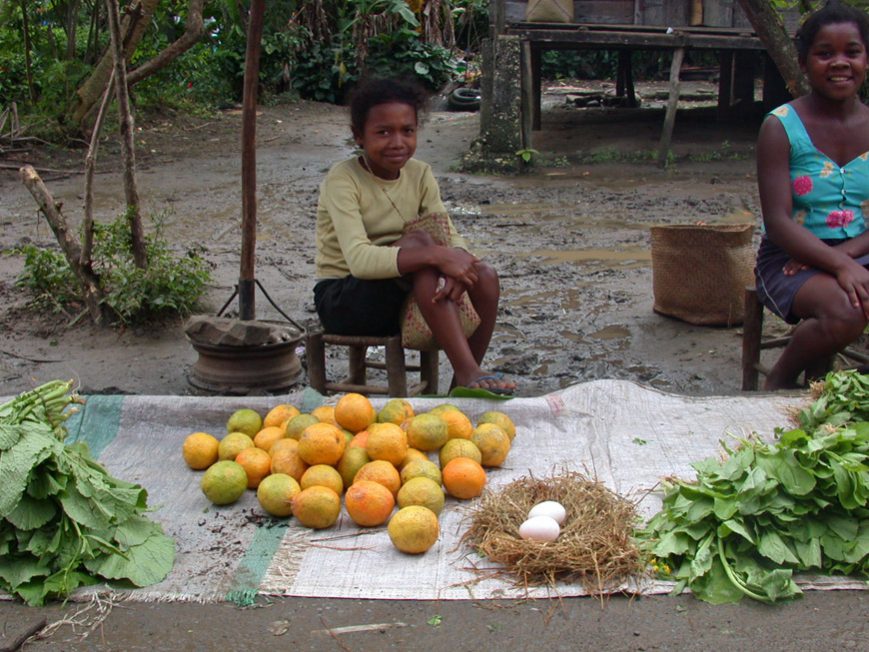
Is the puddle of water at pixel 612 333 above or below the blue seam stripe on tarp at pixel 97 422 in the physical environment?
below

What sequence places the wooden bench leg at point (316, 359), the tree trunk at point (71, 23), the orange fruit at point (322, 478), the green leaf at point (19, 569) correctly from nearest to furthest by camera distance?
the green leaf at point (19, 569)
the orange fruit at point (322, 478)
the wooden bench leg at point (316, 359)
the tree trunk at point (71, 23)

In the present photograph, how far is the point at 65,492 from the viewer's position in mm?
2453

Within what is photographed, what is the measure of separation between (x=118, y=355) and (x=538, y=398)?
2560mm

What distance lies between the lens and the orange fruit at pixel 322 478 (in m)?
2.78

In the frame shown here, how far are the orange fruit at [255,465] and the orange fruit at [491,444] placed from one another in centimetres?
66

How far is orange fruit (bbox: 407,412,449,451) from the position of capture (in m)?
2.97

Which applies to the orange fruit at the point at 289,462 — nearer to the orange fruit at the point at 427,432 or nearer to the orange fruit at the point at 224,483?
the orange fruit at the point at 224,483

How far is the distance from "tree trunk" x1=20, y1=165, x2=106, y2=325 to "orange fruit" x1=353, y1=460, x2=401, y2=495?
9.62 feet

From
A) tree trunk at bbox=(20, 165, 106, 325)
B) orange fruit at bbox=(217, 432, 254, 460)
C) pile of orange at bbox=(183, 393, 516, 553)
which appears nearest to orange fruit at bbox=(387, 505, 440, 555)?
pile of orange at bbox=(183, 393, 516, 553)

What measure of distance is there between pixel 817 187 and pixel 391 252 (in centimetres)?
172

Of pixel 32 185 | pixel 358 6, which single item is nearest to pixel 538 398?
pixel 32 185

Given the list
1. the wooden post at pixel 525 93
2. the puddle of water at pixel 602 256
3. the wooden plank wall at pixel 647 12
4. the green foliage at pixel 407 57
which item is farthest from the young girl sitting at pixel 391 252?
the green foliage at pixel 407 57

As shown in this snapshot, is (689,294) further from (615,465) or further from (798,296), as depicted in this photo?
(615,465)

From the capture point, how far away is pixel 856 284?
11.5 feet
